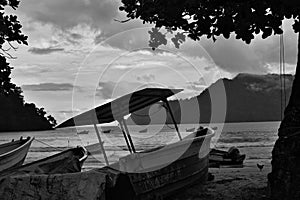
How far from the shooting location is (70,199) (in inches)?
321

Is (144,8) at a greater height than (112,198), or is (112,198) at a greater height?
(144,8)

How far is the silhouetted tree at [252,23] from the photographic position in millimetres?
9062

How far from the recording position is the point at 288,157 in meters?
10.2

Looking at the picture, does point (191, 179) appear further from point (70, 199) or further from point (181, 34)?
point (70, 199)

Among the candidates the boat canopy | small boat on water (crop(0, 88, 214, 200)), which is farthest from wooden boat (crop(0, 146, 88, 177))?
the boat canopy

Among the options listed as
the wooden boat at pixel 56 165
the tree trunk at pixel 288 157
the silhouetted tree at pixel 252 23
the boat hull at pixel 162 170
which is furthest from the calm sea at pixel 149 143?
the tree trunk at pixel 288 157

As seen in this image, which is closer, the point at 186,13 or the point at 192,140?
the point at 186,13

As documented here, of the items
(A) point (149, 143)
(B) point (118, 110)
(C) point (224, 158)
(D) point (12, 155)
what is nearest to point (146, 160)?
(B) point (118, 110)

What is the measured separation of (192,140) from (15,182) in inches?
211

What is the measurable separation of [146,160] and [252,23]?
401 cm

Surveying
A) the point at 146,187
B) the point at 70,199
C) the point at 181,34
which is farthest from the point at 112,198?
the point at 181,34

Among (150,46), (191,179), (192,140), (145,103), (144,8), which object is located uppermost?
(144,8)

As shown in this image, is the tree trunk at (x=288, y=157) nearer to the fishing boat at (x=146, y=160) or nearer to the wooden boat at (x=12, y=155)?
the fishing boat at (x=146, y=160)

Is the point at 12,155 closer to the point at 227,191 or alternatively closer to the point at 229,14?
the point at 227,191
